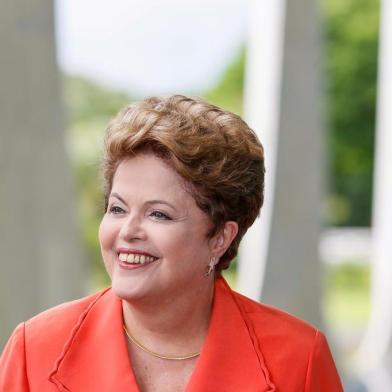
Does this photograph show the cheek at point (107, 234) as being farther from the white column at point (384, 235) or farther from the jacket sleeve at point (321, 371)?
the white column at point (384, 235)

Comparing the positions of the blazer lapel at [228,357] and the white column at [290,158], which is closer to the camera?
the blazer lapel at [228,357]

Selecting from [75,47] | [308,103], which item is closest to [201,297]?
[308,103]

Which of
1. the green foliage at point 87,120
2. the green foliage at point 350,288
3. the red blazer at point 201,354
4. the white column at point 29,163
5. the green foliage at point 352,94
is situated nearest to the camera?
the red blazer at point 201,354

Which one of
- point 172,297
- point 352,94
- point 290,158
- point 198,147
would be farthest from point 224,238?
point 352,94

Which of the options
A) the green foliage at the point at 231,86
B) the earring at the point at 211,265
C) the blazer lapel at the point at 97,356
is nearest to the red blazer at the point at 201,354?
the blazer lapel at the point at 97,356

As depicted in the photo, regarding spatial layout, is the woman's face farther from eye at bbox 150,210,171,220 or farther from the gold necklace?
the gold necklace

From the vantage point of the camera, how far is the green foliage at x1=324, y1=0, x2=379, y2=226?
113ft

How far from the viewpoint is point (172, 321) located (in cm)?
307

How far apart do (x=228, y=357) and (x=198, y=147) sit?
0.74 meters

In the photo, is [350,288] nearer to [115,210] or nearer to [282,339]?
[282,339]

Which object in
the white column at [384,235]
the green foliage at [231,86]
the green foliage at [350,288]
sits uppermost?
the green foliage at [231,86]

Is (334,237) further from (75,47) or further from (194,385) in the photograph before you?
(194,385)

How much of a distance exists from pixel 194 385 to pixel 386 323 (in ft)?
30.4

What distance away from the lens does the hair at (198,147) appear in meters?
2.92
